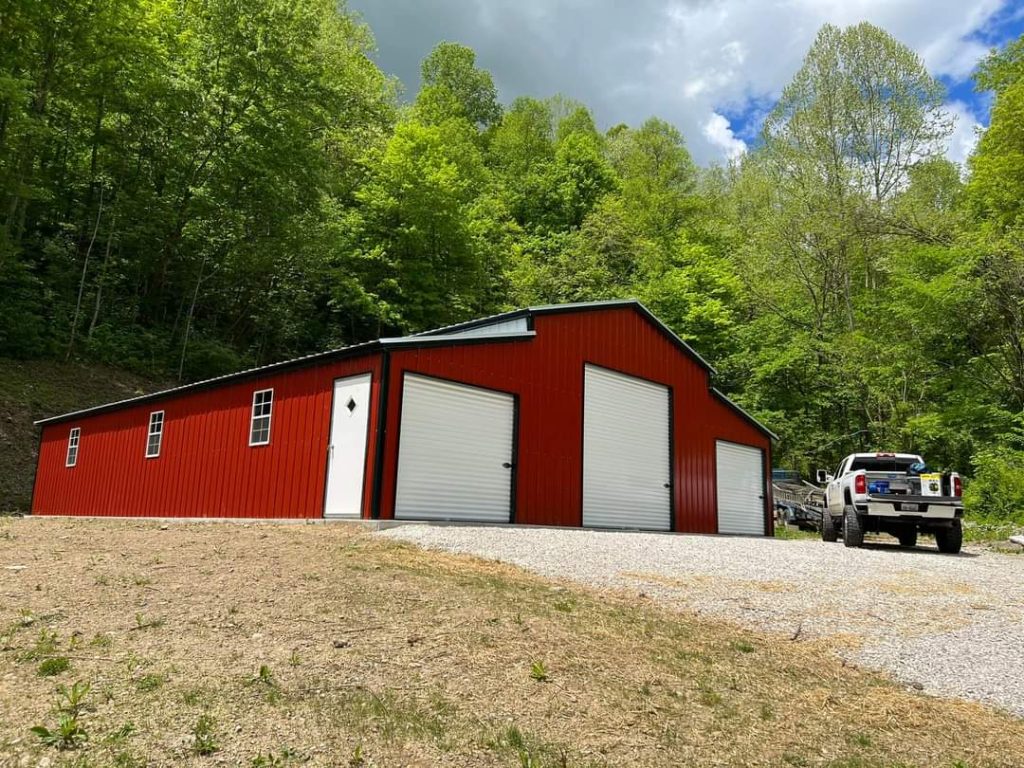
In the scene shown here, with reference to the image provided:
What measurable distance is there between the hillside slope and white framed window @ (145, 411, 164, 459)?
5.89 m

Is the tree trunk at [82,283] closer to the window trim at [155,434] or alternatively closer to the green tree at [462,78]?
the window trim at [155,434]

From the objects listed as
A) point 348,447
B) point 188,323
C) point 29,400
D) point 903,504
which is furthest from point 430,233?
point 903,504

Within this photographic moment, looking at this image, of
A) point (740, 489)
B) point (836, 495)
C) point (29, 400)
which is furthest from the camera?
point (29, 400)

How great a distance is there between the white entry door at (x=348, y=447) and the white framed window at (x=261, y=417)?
2089mm

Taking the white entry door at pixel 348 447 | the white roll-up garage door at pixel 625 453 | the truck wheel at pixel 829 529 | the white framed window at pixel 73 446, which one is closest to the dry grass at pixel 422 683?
the white entry door at pixel 348 447

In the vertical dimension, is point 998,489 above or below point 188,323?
below

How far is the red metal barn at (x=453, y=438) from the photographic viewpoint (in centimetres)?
1221

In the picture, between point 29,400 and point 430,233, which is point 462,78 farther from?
point 29,400

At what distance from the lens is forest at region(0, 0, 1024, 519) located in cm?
2258

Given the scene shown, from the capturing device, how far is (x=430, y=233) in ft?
99.6

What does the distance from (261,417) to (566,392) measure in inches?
254

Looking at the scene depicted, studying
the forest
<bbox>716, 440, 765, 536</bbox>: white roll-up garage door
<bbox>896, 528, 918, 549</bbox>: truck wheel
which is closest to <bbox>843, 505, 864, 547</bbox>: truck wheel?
<bbox>896, 528, 918, 549</bbox>: truck wheel

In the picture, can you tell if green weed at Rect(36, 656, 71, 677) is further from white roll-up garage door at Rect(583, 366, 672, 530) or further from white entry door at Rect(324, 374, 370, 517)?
white roll-up garage door at Rect(583, 366, 672, 530)

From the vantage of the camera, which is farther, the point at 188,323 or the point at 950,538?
the point at 188,323
